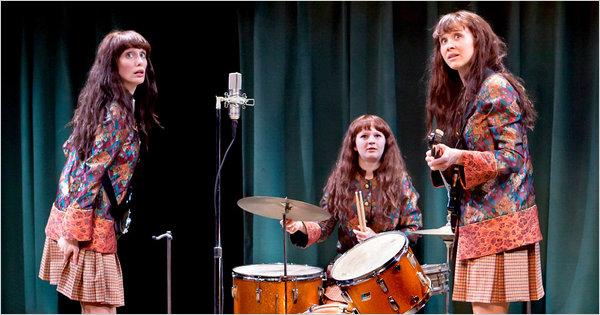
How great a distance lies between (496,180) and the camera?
7.23 feet

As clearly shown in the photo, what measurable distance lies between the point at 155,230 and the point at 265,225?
27.4 inches

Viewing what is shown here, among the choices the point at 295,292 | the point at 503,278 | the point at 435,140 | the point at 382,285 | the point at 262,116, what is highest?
the point at 262,116

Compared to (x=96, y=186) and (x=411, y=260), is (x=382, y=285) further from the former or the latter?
(x=96, y=186)

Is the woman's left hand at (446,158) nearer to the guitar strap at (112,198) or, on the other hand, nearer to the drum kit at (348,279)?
the drum kit at (348,279)

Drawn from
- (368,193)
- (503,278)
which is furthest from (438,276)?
(503,278)

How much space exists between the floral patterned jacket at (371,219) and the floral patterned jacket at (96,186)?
3.70ft

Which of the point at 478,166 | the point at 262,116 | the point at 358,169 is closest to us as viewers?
the point at 478,166

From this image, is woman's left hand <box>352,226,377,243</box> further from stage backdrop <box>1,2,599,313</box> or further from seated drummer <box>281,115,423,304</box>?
stage backdrop <box>1,2,599,313</box>

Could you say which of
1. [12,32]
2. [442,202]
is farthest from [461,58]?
[12,32]

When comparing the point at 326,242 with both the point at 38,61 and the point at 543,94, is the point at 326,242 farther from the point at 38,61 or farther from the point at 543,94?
the point at 38,61

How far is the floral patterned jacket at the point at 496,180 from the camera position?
7.05ft

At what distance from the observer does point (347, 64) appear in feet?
13.3

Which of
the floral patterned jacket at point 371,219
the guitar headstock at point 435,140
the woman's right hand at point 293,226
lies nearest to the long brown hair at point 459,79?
the guitar headstock at point 435,140

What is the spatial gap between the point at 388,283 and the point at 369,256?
22 cm
